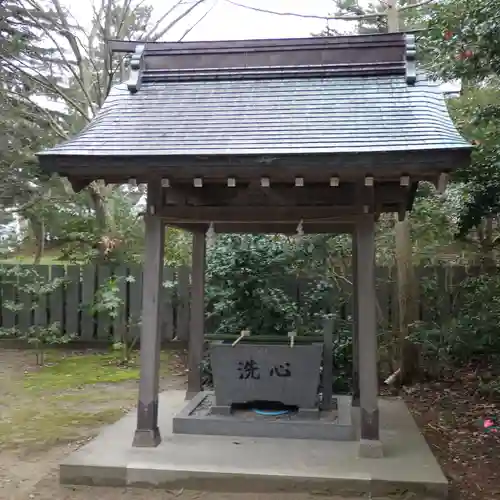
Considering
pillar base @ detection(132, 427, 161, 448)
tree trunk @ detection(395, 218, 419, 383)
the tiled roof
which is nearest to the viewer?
the tiled roof

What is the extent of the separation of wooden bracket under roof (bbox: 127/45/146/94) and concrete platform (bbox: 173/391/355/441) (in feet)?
9.90

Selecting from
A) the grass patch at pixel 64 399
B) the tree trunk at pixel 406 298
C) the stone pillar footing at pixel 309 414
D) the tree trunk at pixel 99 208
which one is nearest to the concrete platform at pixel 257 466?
the stone pillar footing at pixel 309 414

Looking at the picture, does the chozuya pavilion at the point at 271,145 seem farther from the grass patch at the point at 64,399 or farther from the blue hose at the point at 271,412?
the grass patch at the point at 64,399

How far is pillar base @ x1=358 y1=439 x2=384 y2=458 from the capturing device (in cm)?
419

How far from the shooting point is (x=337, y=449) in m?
4.38

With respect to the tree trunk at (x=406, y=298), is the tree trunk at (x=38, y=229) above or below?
above

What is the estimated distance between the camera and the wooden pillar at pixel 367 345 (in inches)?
166

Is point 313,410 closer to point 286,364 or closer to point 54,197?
point 286,364

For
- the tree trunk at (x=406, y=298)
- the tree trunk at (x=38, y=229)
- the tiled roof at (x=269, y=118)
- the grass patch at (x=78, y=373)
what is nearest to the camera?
the tiled roof at (x=269, y=118)

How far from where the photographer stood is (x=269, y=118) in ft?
14.7

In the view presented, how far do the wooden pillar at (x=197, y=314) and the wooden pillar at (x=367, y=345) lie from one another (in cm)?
212

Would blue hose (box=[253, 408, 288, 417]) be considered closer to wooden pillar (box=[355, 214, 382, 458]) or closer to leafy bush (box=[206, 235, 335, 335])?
wooden pillar (box=[355, 214, 382, 458])

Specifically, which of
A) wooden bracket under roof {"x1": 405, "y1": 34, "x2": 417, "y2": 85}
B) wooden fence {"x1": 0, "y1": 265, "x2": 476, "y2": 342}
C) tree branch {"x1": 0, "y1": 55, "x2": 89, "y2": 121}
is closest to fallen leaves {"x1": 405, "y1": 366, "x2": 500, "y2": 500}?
wooden bracket under roof {"x1": 405, "y1": 34, "x2": 417, "y2": 85}

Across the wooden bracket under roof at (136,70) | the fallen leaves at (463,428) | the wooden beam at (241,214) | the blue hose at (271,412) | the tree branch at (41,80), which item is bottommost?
the fallen leaves at (463,428)
